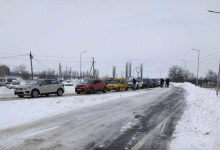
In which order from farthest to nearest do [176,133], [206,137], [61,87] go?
[61,87] < [176,133] < [206,137]

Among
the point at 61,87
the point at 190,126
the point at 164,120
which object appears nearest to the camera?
the point at 190,126

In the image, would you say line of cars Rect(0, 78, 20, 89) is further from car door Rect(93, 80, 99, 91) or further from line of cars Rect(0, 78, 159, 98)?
car door Rect(93, 80, 99, 91)

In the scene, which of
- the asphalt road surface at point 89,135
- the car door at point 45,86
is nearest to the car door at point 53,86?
the car door at point 45,86

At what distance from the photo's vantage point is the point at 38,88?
16516 millimetres

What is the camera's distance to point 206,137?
5.66 metres

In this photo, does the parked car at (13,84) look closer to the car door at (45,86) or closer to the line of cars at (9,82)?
the line of cars at (9,82)

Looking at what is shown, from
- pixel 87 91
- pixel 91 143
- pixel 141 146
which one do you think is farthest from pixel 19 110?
pixel 87 91

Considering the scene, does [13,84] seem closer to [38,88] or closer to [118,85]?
[38,88]

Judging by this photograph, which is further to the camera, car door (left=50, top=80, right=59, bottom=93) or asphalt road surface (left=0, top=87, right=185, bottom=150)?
car door (left=50, top=80, right=59, bottom=93)

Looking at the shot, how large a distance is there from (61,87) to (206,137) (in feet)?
49.8

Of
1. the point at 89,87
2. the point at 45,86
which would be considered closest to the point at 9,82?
the point at 45,86

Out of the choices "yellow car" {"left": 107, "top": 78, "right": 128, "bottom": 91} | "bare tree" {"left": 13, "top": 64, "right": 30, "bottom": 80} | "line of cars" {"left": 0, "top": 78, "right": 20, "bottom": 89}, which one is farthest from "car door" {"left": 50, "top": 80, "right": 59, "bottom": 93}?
"bare tree" {"left": 13, "top": 64, "right": 30, "bottom": 80}

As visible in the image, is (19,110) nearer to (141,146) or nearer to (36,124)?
(36,124)

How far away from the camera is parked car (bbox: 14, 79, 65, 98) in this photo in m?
15.8
